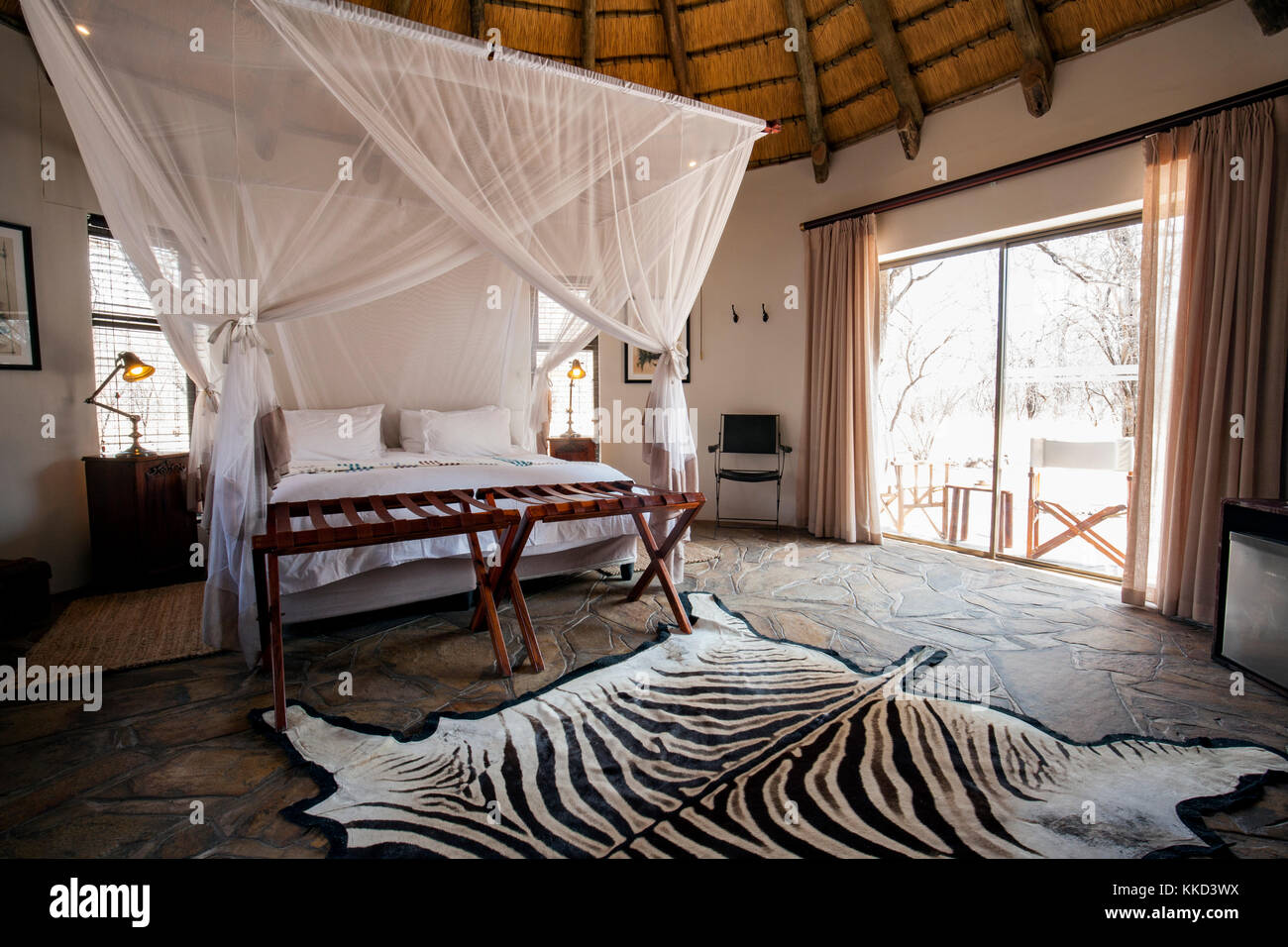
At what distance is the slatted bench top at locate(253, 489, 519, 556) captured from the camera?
202cm

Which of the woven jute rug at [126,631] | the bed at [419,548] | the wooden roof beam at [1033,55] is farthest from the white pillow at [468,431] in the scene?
the wooden roof beam at [1033,55]

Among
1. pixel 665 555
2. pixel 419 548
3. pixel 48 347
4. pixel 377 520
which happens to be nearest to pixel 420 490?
pixel 419 548

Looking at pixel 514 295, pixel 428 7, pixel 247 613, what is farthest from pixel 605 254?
pixel 428 7

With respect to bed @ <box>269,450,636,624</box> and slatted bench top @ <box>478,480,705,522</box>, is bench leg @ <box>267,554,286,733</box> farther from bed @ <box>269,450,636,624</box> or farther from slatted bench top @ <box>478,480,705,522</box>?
slatted bench top @ <box>478,480,705,522</box>

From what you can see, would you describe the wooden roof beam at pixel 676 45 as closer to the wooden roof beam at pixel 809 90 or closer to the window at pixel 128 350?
the wooden roof beam at pixel 809 90

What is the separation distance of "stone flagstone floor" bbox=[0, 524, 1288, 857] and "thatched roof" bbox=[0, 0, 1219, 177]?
2.92m

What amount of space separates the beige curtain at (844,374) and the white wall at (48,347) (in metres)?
4.66

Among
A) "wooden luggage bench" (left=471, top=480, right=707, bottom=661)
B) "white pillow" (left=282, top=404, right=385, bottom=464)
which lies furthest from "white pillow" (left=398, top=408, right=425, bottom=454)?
"wooden luggage bench" (left=471, top=480, right=707, bottom=661)

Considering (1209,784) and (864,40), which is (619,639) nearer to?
(1209,784)

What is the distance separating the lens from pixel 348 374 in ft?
12.1

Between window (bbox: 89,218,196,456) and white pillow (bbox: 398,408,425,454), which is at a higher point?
window (bbox: 89,218,196,456)

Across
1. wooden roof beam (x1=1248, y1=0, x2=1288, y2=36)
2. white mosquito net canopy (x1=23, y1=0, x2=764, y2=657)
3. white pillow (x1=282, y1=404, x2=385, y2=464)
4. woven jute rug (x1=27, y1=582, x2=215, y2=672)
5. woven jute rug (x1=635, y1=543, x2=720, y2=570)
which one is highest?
wooden roof beam (x1=1248, y1=0, x2=1288, y2=36)

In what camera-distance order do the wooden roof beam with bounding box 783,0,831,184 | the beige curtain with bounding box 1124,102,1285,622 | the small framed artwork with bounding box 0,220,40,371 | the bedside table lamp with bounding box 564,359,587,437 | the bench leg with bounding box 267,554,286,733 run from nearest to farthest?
the bench leg with bounding box 267,554,286,733 < the beige curtain with bounding box 1124,102,1285,622 < the small framed artwork with bounding box 0,220,40,371 < the wooden roof beam with bounding box 783,0,831,184 < the bedside table lamp with bounding box 564,359,587,437

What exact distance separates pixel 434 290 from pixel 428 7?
6.03 feet
